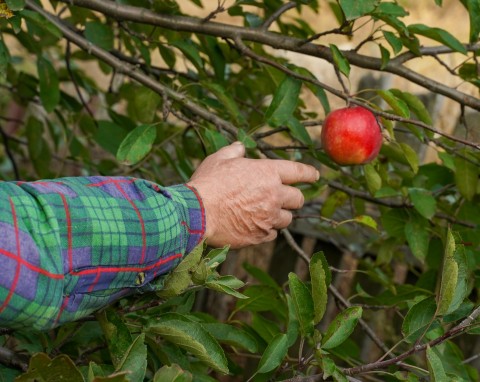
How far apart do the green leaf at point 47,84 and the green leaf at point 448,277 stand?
4.38 ft

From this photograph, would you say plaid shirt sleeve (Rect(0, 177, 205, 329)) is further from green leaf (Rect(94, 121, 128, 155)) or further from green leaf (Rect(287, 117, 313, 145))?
green leaf (Rect(94, 121, 128, 155))

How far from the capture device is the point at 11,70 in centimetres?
244

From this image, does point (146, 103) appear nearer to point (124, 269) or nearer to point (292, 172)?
point (292, 172)

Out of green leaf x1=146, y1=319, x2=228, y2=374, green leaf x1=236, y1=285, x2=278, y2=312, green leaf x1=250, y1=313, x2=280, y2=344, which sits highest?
green leaf x1=146, y1=319, x2=228, y2=374

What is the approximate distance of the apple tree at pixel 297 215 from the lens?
1.12m

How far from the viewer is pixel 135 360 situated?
0.96 metres

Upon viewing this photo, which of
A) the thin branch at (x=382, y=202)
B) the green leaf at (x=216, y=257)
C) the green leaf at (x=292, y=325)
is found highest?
the green leaf at (x=216, y=257)

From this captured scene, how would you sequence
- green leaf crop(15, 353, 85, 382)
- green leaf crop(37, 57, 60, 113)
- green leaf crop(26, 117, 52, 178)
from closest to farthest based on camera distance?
green leaf crop(15, 353, 85, 382) < green leaf crop(37, 57, 60, 113) < green leaf crop(26, 117, 52, 178)

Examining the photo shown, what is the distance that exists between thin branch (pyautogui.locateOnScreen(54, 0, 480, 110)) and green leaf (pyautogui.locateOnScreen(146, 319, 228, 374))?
77 cm

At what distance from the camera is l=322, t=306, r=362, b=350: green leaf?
1115 millimetres

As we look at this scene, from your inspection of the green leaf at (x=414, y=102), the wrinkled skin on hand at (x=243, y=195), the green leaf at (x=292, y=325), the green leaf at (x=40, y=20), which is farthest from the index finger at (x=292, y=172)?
the green leaf at (x=40, y=20)

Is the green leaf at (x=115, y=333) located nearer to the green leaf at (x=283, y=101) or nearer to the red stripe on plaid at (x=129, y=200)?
the red stripe on plaid at (x=129, y=200)

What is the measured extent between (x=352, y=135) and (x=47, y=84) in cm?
92

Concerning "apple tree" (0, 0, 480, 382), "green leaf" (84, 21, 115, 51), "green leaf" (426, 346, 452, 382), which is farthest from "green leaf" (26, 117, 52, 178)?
"green leaf" (426, 346, 452, 382)
